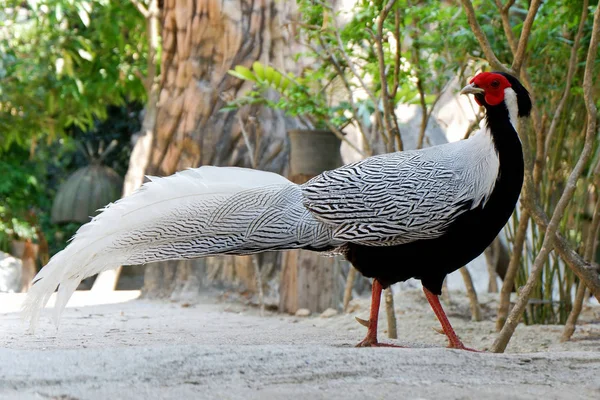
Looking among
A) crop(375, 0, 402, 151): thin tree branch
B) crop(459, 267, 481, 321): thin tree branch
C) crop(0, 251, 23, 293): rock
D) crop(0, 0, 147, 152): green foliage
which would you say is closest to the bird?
crop(375, 0, 402, 151): thin tree branch

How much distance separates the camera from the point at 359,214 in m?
3.42

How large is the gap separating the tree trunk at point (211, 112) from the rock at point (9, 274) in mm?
4523

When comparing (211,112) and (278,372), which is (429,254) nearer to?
(278,372)

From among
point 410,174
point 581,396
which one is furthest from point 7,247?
point 581,396

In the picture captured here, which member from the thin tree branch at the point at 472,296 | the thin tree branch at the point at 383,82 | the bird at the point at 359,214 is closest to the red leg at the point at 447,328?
the bird at the point at 359,214

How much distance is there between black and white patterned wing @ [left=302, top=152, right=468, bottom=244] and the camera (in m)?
3.34

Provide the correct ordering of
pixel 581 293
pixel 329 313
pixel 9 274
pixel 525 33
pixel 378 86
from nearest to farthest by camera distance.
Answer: pixel 525 33 < pixel 581 293 < pixel 378 86 < pixel 329 313 < pixel 9 274

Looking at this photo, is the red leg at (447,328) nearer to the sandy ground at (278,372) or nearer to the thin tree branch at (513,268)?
the sandy ground at (278,372)

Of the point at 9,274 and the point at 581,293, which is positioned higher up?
the point at 581,293

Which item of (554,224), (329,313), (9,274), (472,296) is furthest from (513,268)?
(9,274)

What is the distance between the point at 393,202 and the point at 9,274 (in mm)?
9736

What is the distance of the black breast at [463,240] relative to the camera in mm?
3369

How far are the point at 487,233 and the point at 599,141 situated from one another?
2.40 metres

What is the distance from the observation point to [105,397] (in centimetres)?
219
